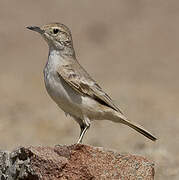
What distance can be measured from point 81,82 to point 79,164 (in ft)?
6.21

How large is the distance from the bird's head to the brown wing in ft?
1.67

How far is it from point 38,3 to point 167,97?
14323mm

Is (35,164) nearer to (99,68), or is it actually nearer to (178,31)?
(99,68)

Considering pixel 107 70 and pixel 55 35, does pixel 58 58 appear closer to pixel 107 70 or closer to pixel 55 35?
pixel 55 35

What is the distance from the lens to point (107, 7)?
36.8m

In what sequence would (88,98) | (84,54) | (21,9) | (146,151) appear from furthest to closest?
(21,9) < (84,54) < (146,151) < (88,98)

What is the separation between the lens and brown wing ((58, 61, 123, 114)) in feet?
38.0

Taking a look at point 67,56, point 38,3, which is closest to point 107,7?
point 38,3

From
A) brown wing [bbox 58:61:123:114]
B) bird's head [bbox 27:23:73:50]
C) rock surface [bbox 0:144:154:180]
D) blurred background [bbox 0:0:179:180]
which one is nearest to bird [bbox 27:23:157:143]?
brown wing [bbox 58:61:123:114]

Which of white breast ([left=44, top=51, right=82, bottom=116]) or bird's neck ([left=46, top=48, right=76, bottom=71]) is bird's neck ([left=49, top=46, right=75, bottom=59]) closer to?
bird's neck ([left=46, top=48, right=76, bottom=71])

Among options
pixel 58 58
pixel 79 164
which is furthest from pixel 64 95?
pixel 79 164

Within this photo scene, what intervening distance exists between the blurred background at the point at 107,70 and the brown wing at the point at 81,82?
103 inches

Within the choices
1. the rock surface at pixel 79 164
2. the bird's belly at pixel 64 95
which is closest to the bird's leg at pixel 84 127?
the bird's belly at pixel 64 95

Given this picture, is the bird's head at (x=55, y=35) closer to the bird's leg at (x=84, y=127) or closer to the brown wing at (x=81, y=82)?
the brown wing at (x=81, y=82)
